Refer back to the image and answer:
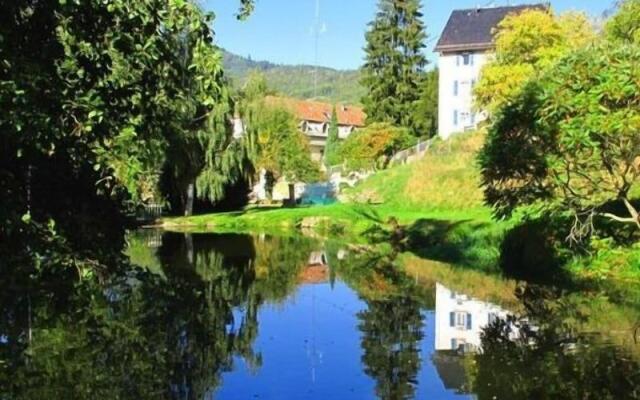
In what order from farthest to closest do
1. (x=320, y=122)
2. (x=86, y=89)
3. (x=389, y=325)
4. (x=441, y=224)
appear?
(x=320, y=122) < (x=441, y=224) < (x=389, y=325) < (x=86, y=89)

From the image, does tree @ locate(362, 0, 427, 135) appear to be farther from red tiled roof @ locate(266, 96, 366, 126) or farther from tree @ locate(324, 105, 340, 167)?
red tiled roof @ locate(266, 96, 366, 126)

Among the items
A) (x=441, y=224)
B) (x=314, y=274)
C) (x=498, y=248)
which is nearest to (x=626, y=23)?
(x=441, y=224)

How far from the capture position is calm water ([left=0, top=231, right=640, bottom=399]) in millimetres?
10977

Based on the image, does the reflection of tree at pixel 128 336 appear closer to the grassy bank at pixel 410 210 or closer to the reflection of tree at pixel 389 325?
the reflection of tree at pixel 389 325

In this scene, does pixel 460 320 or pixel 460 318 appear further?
pixel 460 318

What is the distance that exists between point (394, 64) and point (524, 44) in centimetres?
2556

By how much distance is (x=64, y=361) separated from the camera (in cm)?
1220

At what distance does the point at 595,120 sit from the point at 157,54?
1419cm

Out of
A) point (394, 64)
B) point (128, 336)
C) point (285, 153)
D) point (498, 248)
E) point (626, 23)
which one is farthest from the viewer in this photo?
point (394, 64)

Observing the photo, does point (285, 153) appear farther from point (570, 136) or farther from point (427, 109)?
point (570, 136)

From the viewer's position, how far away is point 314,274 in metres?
25.6

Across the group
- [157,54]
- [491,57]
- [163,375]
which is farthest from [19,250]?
[491,57]

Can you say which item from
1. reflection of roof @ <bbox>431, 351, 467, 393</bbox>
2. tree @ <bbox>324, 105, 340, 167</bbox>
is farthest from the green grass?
reflection of roof @ <bbox>431, 351, 467, 393</bbox>

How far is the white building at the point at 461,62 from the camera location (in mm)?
64750
